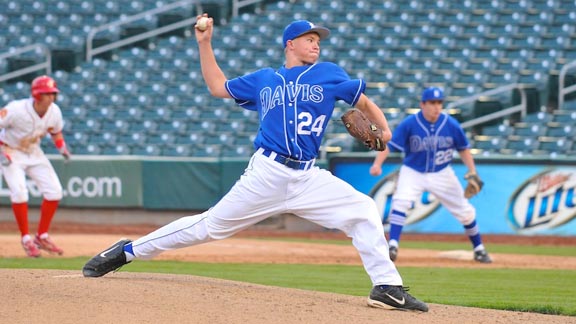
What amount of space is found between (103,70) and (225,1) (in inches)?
134

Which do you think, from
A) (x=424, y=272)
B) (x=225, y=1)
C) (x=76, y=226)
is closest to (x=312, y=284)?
(x=424, y=272)

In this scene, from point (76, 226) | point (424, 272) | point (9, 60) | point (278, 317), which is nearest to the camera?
point (278, 317)

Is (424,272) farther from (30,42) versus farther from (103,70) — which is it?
(30,42)

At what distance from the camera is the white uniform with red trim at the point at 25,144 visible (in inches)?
446

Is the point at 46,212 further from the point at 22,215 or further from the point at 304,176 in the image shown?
the point at 304,176

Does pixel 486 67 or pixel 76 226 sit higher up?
pixel 486 67

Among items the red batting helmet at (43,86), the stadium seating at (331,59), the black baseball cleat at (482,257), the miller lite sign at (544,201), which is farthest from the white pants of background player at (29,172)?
the stadium seating at (331,59)

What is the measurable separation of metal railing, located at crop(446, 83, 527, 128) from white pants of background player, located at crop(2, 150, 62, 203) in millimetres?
9000

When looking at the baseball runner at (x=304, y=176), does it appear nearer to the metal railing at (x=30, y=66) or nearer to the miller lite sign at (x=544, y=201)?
the miller lite sign at (x=544, y=201)

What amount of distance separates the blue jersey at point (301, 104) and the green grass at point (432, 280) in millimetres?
1937

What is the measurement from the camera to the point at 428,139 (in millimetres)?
12133

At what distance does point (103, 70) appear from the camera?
22.9 metres

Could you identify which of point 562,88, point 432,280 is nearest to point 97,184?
point 562,88

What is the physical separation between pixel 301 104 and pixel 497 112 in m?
13.1
